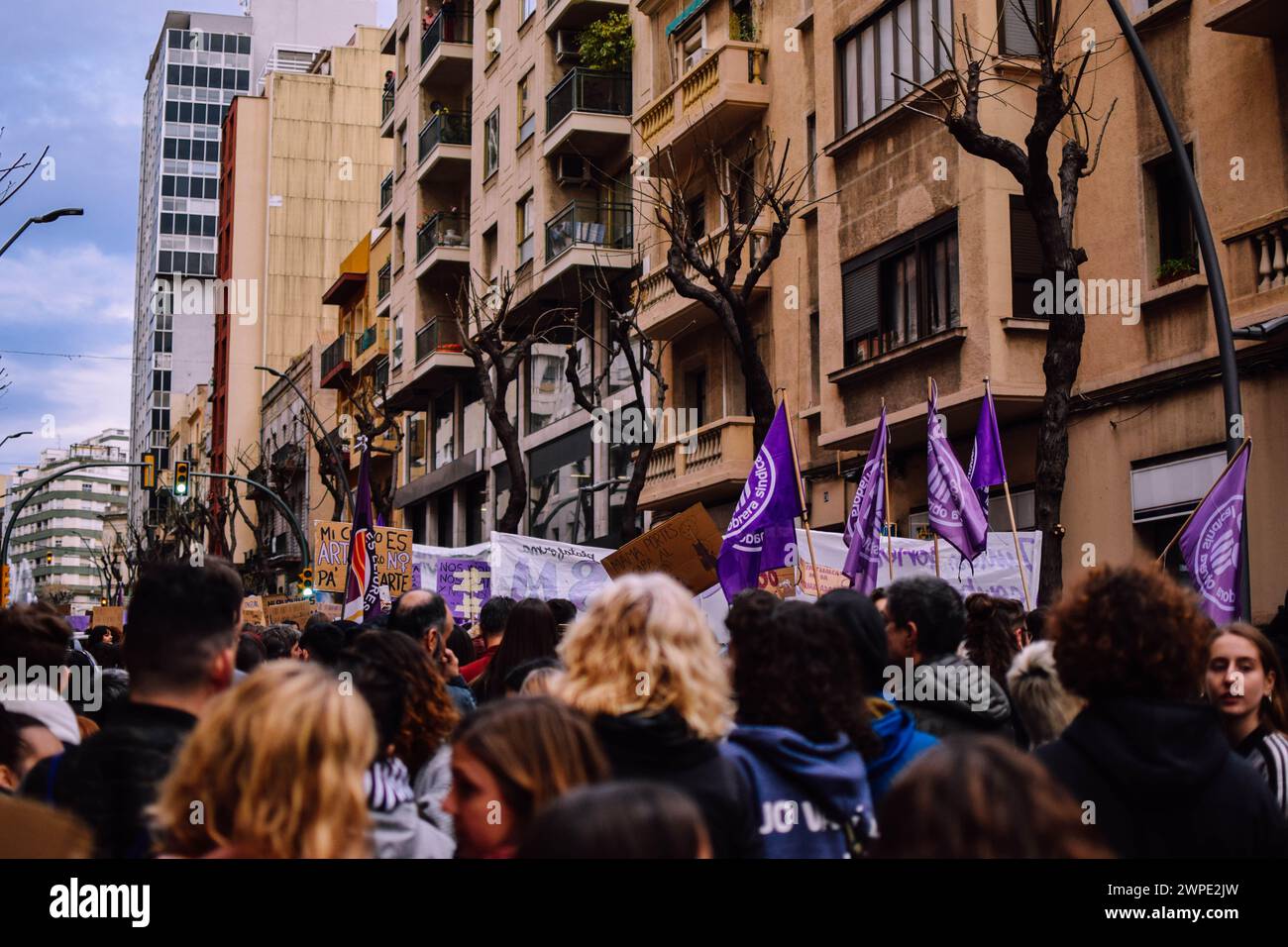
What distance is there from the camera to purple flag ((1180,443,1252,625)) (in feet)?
30.9

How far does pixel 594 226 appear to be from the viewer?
32.4 m

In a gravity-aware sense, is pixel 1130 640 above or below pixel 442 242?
below

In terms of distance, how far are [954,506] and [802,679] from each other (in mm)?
8107

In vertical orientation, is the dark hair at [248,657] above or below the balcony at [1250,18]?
below

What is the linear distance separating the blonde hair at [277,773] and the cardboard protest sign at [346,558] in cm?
1301

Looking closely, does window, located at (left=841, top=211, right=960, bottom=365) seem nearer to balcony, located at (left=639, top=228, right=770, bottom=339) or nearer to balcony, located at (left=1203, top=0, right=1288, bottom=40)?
balcony, located at (left=639, top=228, right=770, bottom=339)

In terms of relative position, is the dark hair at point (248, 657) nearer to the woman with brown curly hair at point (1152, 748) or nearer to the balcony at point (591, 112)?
the woman with brown curly hair at point (1152, 748)

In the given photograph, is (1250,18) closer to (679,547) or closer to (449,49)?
(679,547)

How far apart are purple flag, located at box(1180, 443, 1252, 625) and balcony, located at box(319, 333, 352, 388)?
4567 cm

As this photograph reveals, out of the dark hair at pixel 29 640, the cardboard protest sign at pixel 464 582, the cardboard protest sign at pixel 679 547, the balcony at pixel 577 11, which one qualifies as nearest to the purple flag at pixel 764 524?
the cardboard protest sign at pixel 679 547

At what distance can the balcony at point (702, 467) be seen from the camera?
80.2ft

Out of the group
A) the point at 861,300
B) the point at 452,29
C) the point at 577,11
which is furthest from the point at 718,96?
the point at 452,29

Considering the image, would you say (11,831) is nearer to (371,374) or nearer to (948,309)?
(948,309)
